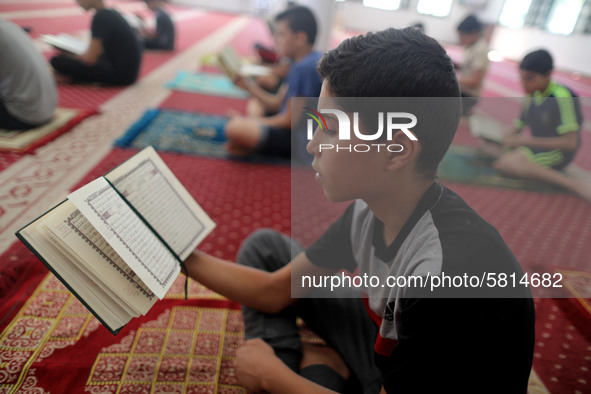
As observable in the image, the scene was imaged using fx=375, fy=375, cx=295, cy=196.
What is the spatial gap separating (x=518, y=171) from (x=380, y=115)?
2.10m

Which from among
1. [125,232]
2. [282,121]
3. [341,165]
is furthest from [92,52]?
[341,165]

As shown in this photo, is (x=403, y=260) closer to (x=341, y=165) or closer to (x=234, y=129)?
(x=341, y=165)

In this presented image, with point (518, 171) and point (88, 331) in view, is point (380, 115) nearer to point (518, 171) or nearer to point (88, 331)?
point (88, 331)

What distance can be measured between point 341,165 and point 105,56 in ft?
→ 9.83

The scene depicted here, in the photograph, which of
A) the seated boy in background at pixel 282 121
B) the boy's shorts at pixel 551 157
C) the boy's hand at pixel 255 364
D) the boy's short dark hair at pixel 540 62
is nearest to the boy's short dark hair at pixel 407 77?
the boy's hand at pixel 255 364

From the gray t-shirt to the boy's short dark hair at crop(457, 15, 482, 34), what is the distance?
302cm

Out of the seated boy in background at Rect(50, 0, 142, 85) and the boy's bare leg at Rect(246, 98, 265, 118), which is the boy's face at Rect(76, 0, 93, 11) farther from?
the boy's bare leg at Rect(246, 98, 265, 118)

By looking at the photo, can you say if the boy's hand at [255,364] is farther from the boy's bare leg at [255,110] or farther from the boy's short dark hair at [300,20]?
the boy's bare leg at [255,110]

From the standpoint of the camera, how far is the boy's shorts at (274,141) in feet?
6.87

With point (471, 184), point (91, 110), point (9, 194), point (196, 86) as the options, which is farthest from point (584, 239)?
point (196, 86)

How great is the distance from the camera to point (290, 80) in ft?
6.46

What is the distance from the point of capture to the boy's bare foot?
0.86 meters

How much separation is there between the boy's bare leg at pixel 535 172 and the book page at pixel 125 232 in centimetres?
224

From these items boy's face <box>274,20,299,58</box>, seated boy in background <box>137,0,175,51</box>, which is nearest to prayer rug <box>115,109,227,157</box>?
boy's face <box>274,20,299,58</box>
